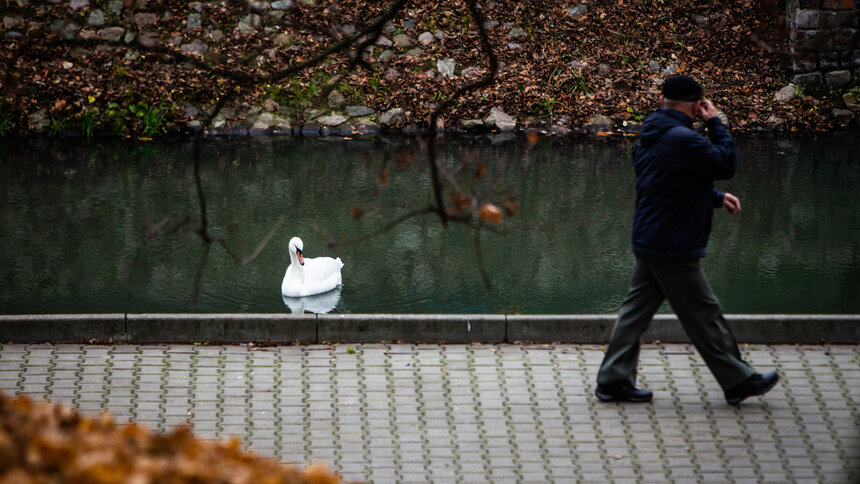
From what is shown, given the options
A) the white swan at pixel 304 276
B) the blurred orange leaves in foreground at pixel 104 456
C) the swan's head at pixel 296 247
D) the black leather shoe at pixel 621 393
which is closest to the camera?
the blurred orange leaves in foreground at pixel 104 456

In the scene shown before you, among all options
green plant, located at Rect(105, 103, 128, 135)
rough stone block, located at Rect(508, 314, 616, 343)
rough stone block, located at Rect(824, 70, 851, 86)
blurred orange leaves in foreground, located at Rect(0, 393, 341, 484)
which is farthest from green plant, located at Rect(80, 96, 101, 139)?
blurred orange leaves in foreground, located at Rect(0, 393, 341, 484)

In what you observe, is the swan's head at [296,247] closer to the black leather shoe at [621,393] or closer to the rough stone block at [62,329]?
the rough stone block at [62,329]

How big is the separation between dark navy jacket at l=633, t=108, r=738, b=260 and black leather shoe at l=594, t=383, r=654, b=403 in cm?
92

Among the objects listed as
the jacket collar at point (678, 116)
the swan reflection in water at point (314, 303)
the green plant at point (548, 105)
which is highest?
the jacket collar at point (678, 116)

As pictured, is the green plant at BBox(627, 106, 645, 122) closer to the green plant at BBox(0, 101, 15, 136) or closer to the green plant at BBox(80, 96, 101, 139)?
the green plant at BBox(80, 96, 101, 139)

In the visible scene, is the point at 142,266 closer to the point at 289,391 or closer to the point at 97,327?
the point at 97,327

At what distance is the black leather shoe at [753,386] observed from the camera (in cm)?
609

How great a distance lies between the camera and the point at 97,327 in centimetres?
736

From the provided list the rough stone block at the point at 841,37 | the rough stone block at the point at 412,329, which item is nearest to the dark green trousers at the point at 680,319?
the rough stone block at the point at 412,329

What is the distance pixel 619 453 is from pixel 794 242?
6.86m

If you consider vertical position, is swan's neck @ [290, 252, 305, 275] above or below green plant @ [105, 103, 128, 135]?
below

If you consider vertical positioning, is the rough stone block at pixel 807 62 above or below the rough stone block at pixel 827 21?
below

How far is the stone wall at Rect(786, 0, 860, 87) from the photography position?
60.2 feet

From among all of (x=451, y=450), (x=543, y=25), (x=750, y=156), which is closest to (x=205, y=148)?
(x=543, y=25)
